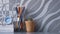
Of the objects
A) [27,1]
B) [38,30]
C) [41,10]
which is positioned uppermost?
[27,1]

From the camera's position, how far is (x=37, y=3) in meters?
1.64

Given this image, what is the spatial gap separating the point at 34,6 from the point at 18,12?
0.66 ft

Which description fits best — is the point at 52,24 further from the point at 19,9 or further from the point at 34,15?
the point at 19,9

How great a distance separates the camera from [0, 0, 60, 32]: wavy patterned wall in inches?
63.4

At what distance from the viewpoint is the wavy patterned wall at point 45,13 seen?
1.61m

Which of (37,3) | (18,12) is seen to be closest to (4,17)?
(18,12)

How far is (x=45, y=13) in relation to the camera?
1624 millimetres

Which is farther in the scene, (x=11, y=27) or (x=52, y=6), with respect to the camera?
(x=52, y=6)

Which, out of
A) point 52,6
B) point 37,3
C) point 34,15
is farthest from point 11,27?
point 52,6

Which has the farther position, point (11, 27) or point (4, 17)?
point (4, 17)

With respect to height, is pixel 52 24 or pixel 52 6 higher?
pixel 52 6

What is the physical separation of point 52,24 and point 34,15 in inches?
9.1

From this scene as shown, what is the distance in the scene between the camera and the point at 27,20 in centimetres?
158

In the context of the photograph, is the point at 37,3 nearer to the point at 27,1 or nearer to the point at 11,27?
the point at 27,1
